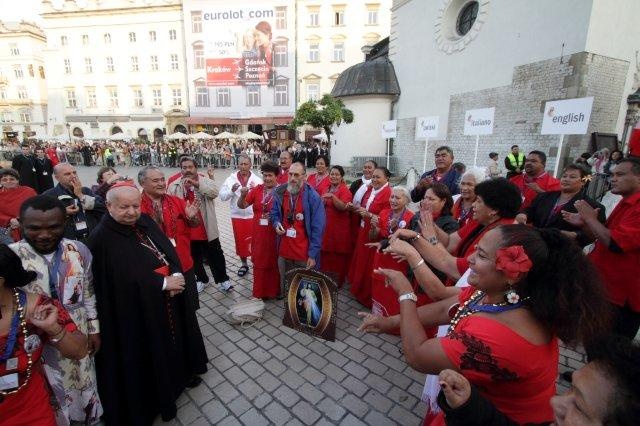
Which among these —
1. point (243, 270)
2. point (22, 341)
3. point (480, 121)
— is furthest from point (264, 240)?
point (480, 121)

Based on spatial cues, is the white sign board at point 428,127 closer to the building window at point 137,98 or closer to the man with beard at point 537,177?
the man with beard at point 537,177

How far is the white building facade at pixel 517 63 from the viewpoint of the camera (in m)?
8.93

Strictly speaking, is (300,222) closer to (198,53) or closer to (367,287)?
(367,287)

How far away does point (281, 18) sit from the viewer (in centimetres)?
3145

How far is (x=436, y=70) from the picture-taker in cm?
1412

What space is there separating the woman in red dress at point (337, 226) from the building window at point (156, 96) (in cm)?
3640

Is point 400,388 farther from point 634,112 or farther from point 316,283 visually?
point 634,112

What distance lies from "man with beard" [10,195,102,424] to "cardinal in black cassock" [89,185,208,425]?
0.08 m

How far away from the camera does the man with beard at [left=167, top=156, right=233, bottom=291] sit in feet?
15.1

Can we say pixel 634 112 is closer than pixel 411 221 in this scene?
No

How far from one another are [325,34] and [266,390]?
34.5 metres

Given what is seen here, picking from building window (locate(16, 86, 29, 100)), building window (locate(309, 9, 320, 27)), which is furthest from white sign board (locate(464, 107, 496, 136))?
building window (locate(16, 86, 29, 100))

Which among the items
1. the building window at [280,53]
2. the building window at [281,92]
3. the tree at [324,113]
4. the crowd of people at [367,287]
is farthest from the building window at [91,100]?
the crowd of people at [367,287]

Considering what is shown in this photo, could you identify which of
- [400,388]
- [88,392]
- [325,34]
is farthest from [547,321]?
[325,34]
